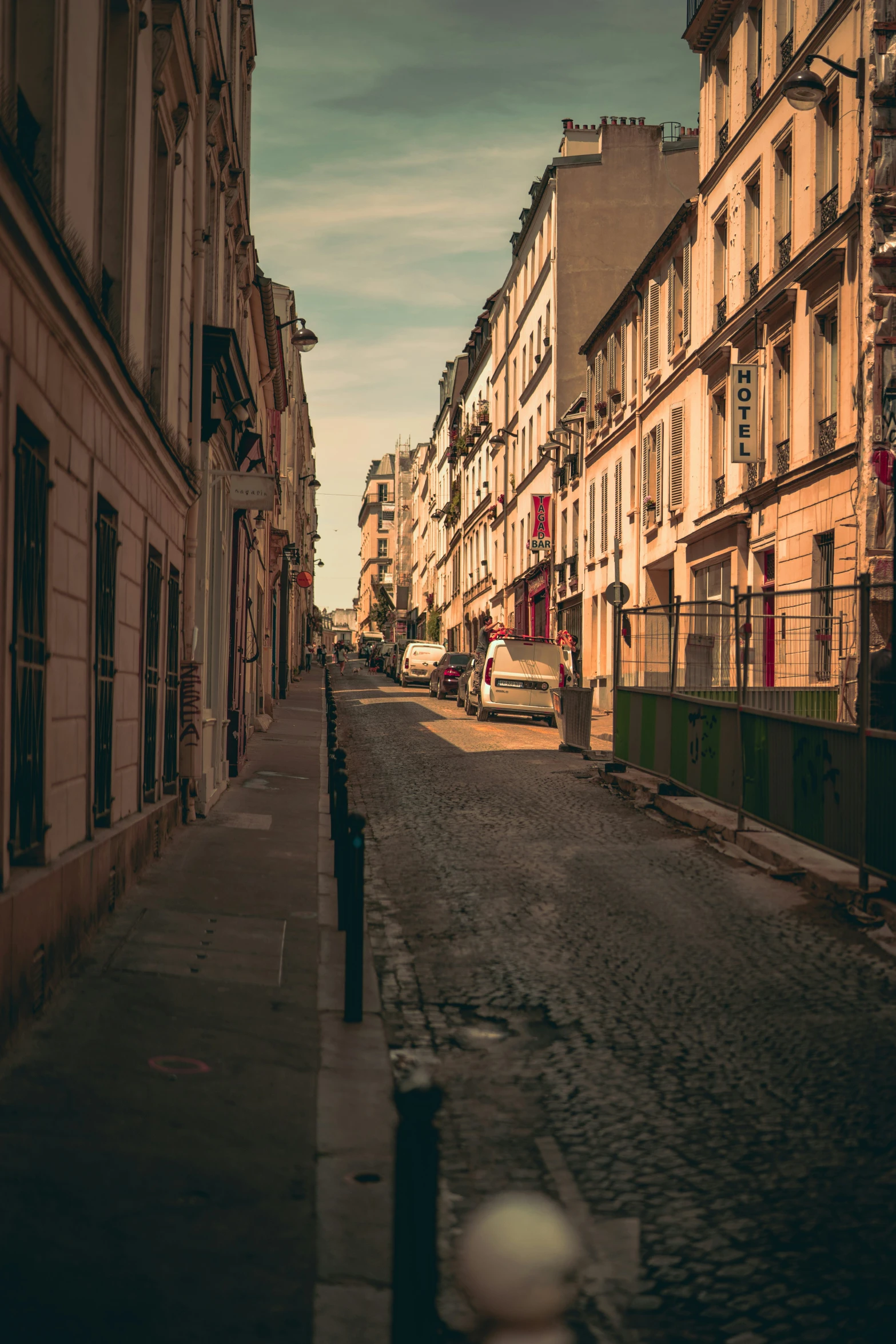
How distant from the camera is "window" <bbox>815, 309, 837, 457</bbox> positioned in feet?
68.6

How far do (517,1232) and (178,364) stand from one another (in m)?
9.81

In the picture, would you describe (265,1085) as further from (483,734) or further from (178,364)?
(483,734)

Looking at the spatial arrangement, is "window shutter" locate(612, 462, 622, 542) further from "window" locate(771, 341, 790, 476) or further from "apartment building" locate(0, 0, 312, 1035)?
"apartment building" locate(0, 0, 312, 1035)

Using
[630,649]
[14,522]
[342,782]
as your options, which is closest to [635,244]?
[630,649]

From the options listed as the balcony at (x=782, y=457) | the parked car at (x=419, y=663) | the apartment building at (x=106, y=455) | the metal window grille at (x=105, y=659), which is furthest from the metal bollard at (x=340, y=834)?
the parked car at (x=419, y=663)

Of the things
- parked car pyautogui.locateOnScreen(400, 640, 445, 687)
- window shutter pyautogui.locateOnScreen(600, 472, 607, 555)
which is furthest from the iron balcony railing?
parked car pyautogui.locateOnScreen(400, 640, 445, 687)

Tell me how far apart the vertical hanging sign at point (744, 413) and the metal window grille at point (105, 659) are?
56.8ft

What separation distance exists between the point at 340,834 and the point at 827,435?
1475 centimetres

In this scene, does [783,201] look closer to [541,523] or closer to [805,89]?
[805,89]

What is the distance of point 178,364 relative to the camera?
12227mm

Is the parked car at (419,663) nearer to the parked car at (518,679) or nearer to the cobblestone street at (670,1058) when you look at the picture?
the parked car at (518,679)

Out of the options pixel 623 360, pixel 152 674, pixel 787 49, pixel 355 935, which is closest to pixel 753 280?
pixel 787 49

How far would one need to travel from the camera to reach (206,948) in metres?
7.29

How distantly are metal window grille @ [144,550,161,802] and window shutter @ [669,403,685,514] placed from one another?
2023 cm
